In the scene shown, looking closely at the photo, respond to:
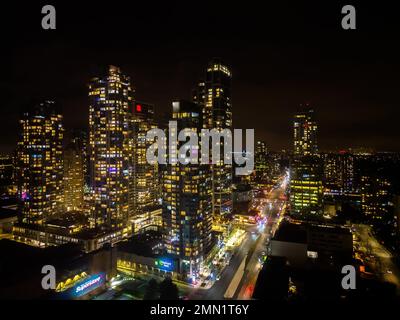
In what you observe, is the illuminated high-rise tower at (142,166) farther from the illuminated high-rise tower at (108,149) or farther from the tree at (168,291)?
the tree at (168,291)

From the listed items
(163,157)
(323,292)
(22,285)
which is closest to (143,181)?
(163,157)

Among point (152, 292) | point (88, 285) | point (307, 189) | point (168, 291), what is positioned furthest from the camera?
point (307, 189)

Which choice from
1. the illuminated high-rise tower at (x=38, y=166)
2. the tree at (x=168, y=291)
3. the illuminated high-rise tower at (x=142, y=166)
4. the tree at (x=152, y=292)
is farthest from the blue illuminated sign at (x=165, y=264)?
the illuminated high-rise tower at (x=38, y=166)

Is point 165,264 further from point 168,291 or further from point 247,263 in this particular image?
point 247,263

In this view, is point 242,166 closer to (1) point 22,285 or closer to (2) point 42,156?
(2) point 42,156

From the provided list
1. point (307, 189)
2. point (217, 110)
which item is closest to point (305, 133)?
point (307, 189)

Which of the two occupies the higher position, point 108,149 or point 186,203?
point 108,149
